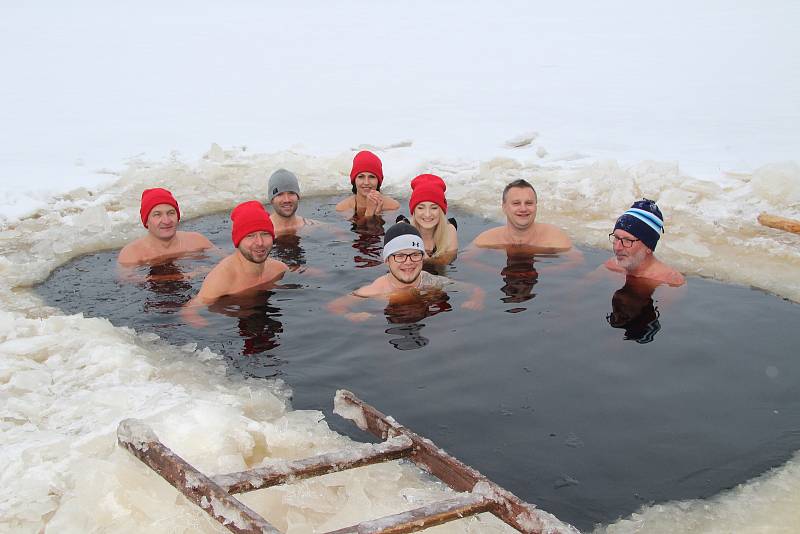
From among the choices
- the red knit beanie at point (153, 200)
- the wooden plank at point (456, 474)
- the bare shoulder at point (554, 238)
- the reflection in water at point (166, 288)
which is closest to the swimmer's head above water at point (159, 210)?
the red knit beanie at point (153, 200)

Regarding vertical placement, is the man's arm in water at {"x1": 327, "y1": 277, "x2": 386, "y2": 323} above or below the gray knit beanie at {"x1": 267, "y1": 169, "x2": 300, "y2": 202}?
below

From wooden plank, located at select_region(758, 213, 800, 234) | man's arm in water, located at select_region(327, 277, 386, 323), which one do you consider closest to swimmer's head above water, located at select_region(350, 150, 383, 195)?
man's arm in water, located at select_region(327, 277, 386, 323)

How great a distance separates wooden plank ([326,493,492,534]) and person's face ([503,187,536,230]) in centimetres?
496

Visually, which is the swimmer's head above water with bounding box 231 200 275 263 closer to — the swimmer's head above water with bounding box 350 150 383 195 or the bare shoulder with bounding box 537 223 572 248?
the swimmer's head above water with bounding box 350 150 383 195

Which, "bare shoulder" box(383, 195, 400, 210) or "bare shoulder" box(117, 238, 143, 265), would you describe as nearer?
"bare shoulder" box(117, 238, 143, 265)

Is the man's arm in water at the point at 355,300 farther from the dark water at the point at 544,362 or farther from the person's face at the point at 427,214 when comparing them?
the person's face at the point at 427,214

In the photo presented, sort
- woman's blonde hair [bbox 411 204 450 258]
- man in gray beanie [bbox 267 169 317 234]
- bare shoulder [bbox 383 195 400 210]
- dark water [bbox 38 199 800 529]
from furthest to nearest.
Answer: bare shoulder [bbox 383 195 400 210] → man in gray beanie [bbox 267 169 317 234] → woman's blonde hair [bbox 411 204 450 258] → dark water [bbox 38 199 800 529]

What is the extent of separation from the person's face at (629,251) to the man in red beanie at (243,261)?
3131 millimetres

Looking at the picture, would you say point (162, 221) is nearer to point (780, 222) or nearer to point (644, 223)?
point (644, 223)

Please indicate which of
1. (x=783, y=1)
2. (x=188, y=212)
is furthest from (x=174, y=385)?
(x=783, y=1)

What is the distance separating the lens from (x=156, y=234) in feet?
26.3

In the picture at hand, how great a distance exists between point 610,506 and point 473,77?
18403mm

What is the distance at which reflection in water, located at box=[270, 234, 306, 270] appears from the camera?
8.16m

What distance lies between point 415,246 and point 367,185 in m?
2.94
